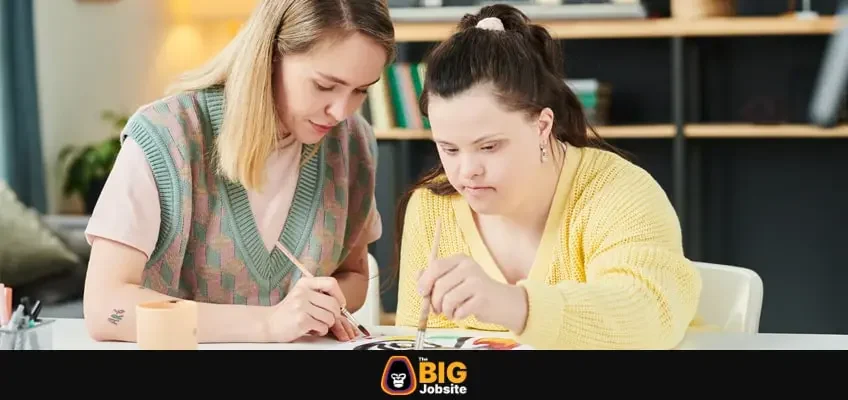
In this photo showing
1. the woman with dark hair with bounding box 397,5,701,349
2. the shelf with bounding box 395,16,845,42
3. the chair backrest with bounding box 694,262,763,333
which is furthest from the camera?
the shelf with bounding box 395,16,845,42

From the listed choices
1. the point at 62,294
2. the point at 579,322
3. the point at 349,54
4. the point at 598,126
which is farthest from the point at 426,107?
the point at 62,294

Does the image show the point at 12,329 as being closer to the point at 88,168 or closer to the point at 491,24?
the point at 491,24

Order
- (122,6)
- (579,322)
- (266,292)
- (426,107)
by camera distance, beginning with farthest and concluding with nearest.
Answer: (122,6) → (266,292) → (426,107) → (579,322)

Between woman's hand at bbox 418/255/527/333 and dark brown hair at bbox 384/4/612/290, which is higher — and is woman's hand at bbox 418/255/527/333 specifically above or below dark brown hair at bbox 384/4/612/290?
below

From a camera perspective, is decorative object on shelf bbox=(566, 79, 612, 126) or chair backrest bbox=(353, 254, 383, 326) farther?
decorative object on shelf bbox=(566, 79, 612, 126)

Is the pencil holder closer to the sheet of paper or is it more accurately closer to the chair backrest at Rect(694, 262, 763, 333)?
the sheet of paper

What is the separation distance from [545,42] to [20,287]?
2.49 meters

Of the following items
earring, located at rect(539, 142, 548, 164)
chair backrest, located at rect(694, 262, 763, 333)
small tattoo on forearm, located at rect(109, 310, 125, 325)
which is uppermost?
earring, located at rect(539, 142, 548, 164)

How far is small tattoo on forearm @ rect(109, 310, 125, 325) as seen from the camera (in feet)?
3.91

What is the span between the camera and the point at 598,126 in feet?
10.5

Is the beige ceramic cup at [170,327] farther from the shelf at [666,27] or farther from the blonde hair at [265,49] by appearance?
the shelf at [666,27]

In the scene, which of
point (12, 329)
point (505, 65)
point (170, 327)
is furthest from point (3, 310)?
point (505, 65)
